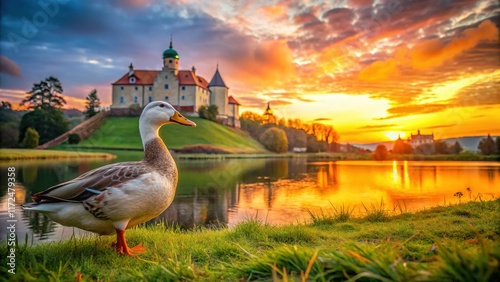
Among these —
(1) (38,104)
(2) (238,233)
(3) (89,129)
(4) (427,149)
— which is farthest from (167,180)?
(3) (89,129)

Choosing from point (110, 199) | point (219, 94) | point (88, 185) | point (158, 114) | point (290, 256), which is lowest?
point (290, 256)

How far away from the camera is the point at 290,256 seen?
331cm

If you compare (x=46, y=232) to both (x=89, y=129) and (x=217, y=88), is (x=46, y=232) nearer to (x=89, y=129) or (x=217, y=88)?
(x=89, y=129)

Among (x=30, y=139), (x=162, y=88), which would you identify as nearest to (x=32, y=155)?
(x=30, y=139)

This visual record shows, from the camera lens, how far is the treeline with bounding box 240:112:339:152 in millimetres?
78281

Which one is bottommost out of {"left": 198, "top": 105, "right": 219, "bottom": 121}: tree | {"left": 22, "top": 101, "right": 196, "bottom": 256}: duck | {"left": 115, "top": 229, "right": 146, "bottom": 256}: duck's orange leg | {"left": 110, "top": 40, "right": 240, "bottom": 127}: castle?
{"left": 115, "top": 229, "right": 146, "bottom": 256}: duck's orange leg

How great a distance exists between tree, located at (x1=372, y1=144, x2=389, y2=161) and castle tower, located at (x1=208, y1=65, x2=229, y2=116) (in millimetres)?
50743

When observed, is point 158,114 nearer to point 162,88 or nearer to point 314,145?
point 162,88

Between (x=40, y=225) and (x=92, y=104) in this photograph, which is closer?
(x=40, y=225)

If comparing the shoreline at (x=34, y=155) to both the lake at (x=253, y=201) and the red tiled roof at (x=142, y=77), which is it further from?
the red tiled roof at (x=142, y=77)

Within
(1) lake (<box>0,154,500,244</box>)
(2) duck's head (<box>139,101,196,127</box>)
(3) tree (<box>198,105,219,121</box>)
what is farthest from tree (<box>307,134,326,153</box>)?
(2) duck's head (<box>139,101,196,127</box>)

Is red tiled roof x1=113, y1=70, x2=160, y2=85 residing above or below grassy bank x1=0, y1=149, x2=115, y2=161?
above

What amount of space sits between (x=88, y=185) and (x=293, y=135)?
90.0 m

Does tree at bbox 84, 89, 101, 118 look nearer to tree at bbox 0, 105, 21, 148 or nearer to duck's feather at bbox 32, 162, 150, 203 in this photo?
tree at bbox 0, 105, 21, 148
